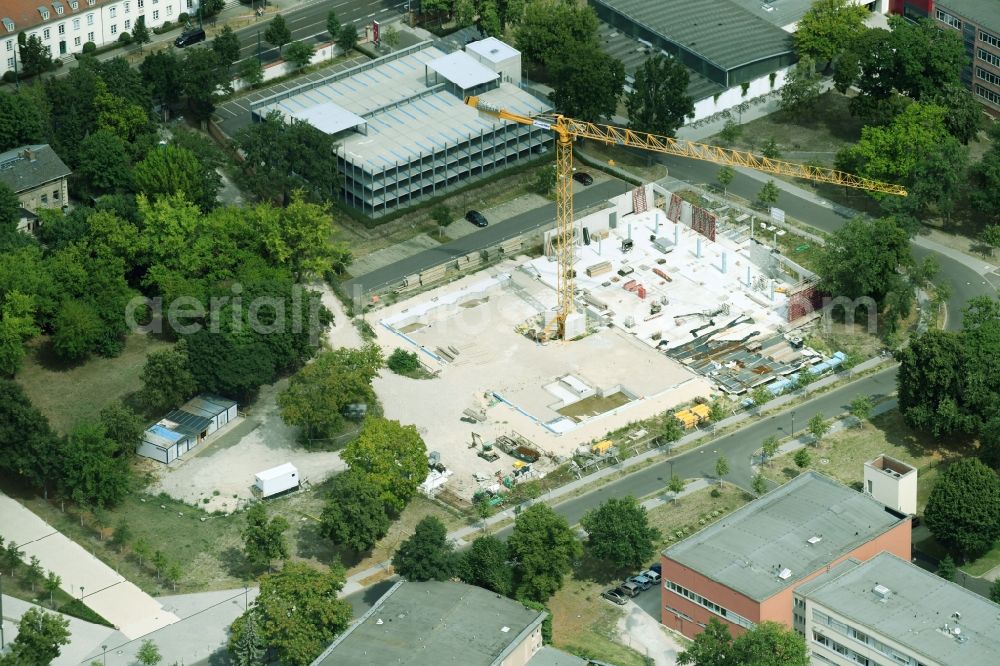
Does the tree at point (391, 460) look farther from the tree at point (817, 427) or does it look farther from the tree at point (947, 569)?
the tree at point (947, 569)

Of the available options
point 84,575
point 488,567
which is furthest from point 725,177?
point 84,575

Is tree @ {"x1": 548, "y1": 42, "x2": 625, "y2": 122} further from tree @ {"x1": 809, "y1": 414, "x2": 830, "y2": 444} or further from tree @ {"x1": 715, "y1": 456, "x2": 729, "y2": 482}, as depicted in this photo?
tree @ {"x1": 715, "y1": 456, "x2": 729, "y2": 482}

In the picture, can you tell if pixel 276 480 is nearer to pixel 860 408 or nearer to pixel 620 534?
pixel 620 534

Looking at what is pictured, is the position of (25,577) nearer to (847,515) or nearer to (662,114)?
(847,515)

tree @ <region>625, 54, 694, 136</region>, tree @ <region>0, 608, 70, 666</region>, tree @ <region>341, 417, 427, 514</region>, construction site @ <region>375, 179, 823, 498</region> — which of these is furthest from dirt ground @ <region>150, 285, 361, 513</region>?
tree @ <region>625, 54, 694, 136</region>

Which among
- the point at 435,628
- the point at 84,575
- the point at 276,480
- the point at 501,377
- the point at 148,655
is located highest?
the point at 435,628

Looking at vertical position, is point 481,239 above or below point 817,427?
above

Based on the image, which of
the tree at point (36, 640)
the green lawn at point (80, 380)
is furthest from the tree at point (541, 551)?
the green lawn at point (80, 380)
